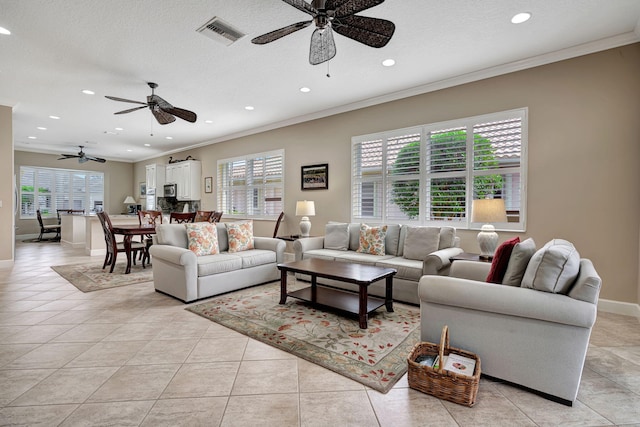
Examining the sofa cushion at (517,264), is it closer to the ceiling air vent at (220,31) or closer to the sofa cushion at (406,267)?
the sofa cushion at (406,267)

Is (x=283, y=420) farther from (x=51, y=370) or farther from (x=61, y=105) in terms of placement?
(x=61, y=105)

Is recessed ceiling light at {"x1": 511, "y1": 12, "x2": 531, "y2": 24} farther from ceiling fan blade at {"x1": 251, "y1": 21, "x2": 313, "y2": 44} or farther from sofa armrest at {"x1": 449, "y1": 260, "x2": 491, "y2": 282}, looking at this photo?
sofa armrest at {"x1": 449, "y1": 260, "x2": 491, "y2": 282}

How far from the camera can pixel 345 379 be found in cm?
198

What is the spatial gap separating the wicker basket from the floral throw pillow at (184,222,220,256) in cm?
300

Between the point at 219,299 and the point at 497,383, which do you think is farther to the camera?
the point at 219,299

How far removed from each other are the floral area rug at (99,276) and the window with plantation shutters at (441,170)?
3561 mm

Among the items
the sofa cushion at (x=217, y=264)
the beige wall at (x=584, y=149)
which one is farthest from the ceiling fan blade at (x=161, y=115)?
the beige wall at (x=584, y=149)

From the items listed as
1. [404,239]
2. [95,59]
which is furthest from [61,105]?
[404,239]

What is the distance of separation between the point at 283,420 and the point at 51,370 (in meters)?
1.69

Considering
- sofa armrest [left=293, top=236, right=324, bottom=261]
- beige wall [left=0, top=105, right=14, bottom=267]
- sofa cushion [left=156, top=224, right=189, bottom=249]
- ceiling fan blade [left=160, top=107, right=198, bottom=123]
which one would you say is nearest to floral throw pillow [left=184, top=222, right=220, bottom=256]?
sofa cushion [left=156, top=224, right=189, bottom=249]

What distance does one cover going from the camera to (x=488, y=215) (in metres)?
3.00

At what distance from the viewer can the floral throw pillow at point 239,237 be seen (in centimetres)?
436

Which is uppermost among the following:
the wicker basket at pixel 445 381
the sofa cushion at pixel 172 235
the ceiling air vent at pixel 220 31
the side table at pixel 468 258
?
the ceiling air vent at pixel 220 31

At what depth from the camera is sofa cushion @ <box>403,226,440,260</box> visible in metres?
3.74
